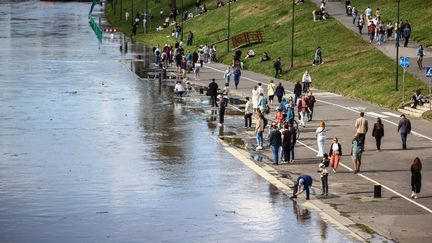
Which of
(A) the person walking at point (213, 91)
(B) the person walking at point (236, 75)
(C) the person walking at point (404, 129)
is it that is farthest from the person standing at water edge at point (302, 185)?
(B) the person walking at point (236, 75)

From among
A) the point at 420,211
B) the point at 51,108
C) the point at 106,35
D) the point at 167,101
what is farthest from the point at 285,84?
the point at 106,35

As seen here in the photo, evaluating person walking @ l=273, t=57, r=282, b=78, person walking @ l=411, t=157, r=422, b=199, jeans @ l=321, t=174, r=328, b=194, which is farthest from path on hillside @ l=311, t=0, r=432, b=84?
jeans @ l=321, t=174, r=328, b=194

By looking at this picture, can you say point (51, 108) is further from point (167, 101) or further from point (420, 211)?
point (420, 211)

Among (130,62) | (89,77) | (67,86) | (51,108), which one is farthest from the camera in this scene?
(130,62)

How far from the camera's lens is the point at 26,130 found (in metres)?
50.4

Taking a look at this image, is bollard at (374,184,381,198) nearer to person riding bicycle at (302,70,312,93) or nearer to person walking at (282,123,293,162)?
person walking at (282,123,293,162)

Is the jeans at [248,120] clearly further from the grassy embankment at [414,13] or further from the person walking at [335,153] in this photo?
the grassy embankment at [414,13]

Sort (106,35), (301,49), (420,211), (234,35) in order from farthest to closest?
1. (106,35)
2. (234,35)
3. (301,49)
4. (420,211)

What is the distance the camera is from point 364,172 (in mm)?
39312

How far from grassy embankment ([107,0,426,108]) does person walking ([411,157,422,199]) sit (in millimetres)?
23467

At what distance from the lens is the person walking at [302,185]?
34.7 m

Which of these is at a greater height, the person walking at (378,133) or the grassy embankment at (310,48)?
the grassy embankment at (310,48)

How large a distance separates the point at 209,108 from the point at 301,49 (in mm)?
23732

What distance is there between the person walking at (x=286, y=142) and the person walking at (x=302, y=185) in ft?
18.9
